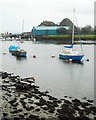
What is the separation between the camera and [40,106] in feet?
64.1

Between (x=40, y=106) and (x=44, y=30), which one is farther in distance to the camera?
(x=44, y=30)

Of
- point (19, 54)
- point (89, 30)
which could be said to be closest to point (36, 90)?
point (19, 54)

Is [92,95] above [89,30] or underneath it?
underneath

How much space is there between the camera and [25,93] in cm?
2373

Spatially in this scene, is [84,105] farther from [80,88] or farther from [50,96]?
[80,88]

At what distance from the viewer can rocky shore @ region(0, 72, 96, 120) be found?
1698 cm

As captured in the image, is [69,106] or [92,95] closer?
[69,106]

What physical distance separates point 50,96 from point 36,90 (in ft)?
8.58

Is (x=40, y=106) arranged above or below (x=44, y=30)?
below

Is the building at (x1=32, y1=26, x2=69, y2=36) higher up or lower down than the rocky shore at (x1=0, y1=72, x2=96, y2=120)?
higher up

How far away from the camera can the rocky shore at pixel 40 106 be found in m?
17.0

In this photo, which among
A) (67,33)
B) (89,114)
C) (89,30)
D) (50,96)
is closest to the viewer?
(89,114)

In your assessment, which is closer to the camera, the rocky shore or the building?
the rocky shore

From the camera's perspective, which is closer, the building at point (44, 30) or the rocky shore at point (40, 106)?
the rocky shore at point (40, 106)
